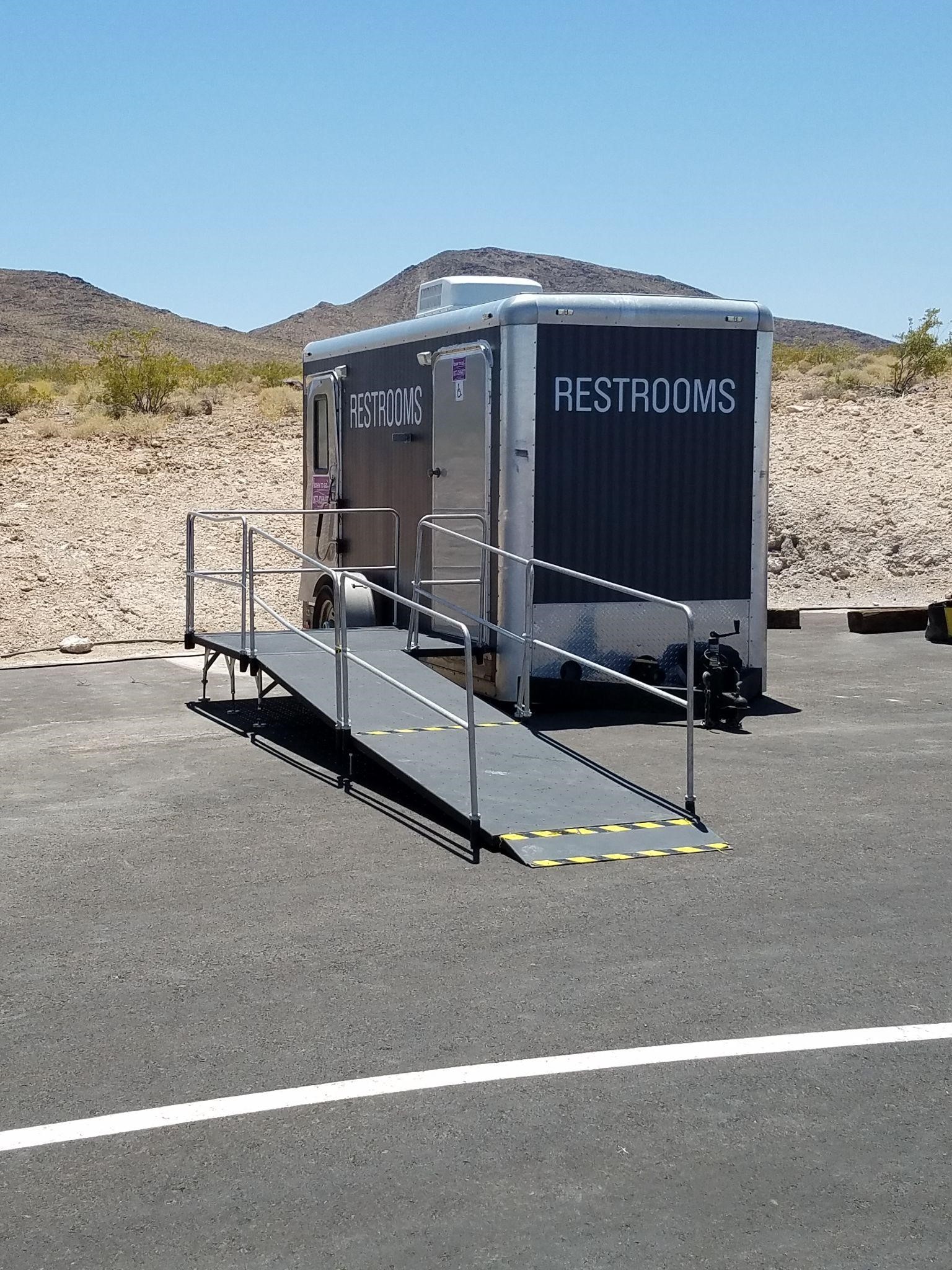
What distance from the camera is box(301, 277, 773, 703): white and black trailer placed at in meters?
11.3

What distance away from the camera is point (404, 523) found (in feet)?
42.6

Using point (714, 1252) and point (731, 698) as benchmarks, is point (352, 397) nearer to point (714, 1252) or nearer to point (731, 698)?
point (731, 698)

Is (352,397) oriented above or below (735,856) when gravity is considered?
above

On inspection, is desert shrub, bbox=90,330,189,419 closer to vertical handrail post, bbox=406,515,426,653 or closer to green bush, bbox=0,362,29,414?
green bush, bbox=0,362,29,414

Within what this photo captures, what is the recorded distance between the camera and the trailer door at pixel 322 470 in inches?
567

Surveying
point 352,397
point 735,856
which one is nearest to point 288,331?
point 352,397

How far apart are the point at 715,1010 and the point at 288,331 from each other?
101 meters

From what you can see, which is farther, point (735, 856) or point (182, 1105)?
point (735, 856)

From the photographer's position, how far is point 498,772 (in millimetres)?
8664

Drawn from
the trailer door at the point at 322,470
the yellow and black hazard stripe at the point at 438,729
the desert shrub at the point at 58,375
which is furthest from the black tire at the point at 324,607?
the desert shrub at the point at 58,375

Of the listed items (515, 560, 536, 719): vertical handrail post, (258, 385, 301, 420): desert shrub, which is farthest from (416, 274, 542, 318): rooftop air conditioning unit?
(258, 385, 301, 420): desert shrub

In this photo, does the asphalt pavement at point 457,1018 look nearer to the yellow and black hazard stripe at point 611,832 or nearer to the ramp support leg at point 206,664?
the yellow and black hazard stripe at point 611,832

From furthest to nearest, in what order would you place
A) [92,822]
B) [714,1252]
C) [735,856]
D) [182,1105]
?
1. [92,822]
2. [735,856]
3. [182,1105]
4. [714,1252]

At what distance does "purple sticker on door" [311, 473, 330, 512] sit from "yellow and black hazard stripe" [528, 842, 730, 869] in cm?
768
